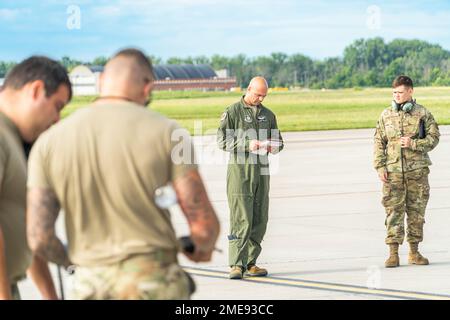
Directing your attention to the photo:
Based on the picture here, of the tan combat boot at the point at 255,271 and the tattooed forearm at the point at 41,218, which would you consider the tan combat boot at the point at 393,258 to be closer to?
the tan combat boot at the point at 255,271

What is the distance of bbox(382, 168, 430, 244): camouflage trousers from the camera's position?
11.4m

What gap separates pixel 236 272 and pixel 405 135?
239cm

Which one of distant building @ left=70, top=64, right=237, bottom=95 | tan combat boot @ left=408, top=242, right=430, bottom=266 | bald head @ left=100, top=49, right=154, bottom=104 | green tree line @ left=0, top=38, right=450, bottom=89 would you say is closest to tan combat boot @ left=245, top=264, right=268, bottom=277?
tan combat boot @ left=408, top=242, right=430, bottom=266

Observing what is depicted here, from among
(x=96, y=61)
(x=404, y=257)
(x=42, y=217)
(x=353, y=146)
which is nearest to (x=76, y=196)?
(x=42, y=217)

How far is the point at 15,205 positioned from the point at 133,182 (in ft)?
2.67

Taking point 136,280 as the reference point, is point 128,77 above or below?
above

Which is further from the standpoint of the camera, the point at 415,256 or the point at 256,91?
the point at 415,256

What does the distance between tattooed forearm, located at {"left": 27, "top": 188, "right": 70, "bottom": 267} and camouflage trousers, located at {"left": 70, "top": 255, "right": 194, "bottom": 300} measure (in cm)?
21

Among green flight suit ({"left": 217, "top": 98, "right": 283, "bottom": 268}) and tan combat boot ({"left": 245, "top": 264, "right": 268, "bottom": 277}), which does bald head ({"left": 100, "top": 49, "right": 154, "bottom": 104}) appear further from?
tan combat boot ({"left": 245, "top": 264, "right": 268, "bottom": 277})

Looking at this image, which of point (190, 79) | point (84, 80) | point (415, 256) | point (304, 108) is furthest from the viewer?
point (190, 79)

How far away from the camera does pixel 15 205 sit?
4.77m

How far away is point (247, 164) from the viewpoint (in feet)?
36.4

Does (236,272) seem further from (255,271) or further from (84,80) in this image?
(84,80)

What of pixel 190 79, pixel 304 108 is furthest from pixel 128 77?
pixel 190 79
